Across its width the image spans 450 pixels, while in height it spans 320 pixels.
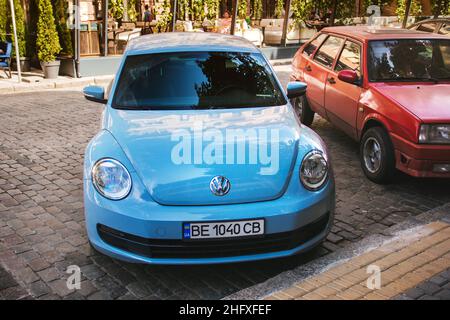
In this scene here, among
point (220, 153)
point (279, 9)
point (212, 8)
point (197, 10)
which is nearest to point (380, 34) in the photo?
point (220, 153)

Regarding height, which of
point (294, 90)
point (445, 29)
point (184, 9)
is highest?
point (184, 9)

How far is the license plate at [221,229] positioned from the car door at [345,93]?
329cm

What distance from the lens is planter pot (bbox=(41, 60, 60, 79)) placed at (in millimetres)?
12383

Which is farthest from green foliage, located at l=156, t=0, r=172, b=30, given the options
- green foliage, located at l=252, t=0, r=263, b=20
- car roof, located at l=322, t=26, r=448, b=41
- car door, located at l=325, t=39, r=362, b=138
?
car door, located at l=325, t=39, r=362, b=138

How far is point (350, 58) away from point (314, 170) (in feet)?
11.0

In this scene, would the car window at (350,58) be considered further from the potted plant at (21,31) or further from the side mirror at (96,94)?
the potted plant at (21,31)

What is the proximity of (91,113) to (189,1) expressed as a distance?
25.7 ft

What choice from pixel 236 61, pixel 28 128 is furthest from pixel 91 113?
pixel 236 61

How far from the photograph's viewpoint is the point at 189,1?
51.9 feet

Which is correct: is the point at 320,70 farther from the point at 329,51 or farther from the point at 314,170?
the point at 314,170

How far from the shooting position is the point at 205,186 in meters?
3.41

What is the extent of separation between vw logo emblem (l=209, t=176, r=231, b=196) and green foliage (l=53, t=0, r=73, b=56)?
10.9 metres

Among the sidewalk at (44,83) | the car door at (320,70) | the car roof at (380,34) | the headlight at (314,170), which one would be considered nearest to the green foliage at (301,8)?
the sidewalk at (44,83)

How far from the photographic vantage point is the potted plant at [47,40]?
484 inches
